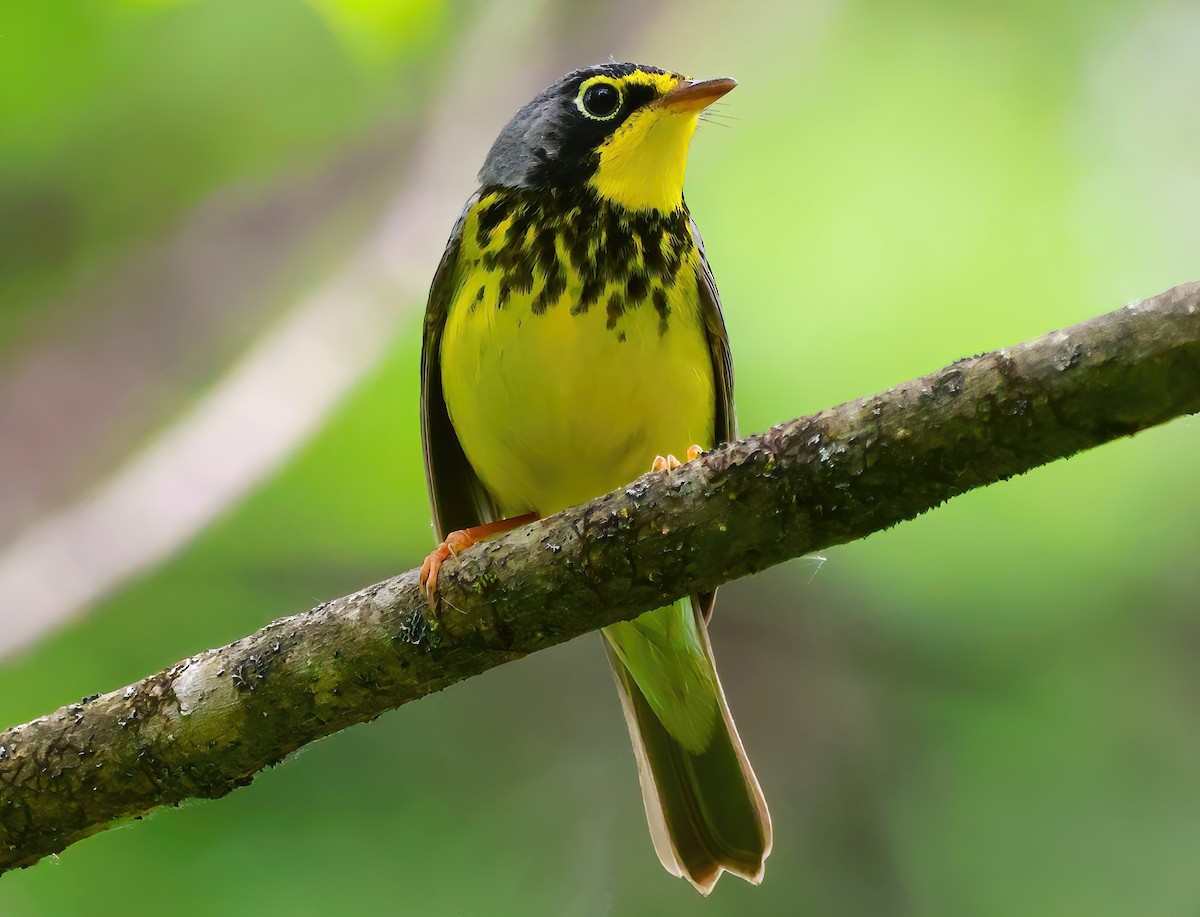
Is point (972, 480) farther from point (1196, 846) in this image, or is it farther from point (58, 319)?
point (58, 319)

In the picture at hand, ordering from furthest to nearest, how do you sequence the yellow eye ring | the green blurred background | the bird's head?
the green blurred background
the yellow eye ring
the bird's head

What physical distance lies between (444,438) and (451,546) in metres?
0.75

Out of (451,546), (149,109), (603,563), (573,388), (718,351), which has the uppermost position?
(149,109)

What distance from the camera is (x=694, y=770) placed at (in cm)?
329

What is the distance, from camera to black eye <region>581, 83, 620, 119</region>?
10.4 ft

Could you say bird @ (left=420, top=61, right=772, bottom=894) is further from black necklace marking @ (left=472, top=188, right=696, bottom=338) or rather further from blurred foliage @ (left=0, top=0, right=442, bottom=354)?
blurred foliage @ (left=0, top=0, right=442, bottom=354)

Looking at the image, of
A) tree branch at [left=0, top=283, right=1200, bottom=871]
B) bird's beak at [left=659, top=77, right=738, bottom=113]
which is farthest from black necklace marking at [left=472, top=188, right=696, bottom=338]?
tree branch at [left=0, top=283, right=1200, bottom=871]

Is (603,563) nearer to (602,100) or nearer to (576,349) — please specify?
(576,349)

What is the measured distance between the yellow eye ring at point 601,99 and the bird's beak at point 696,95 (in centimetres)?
14

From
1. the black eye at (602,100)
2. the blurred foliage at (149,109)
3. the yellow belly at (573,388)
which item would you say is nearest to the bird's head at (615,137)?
the black eye at (602,100)

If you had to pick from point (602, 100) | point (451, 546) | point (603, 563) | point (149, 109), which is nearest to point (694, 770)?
point (451, 546)

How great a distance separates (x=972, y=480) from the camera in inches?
69.9

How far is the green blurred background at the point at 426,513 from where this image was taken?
438 centimetres

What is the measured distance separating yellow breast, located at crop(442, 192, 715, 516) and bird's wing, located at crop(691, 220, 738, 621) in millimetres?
35
